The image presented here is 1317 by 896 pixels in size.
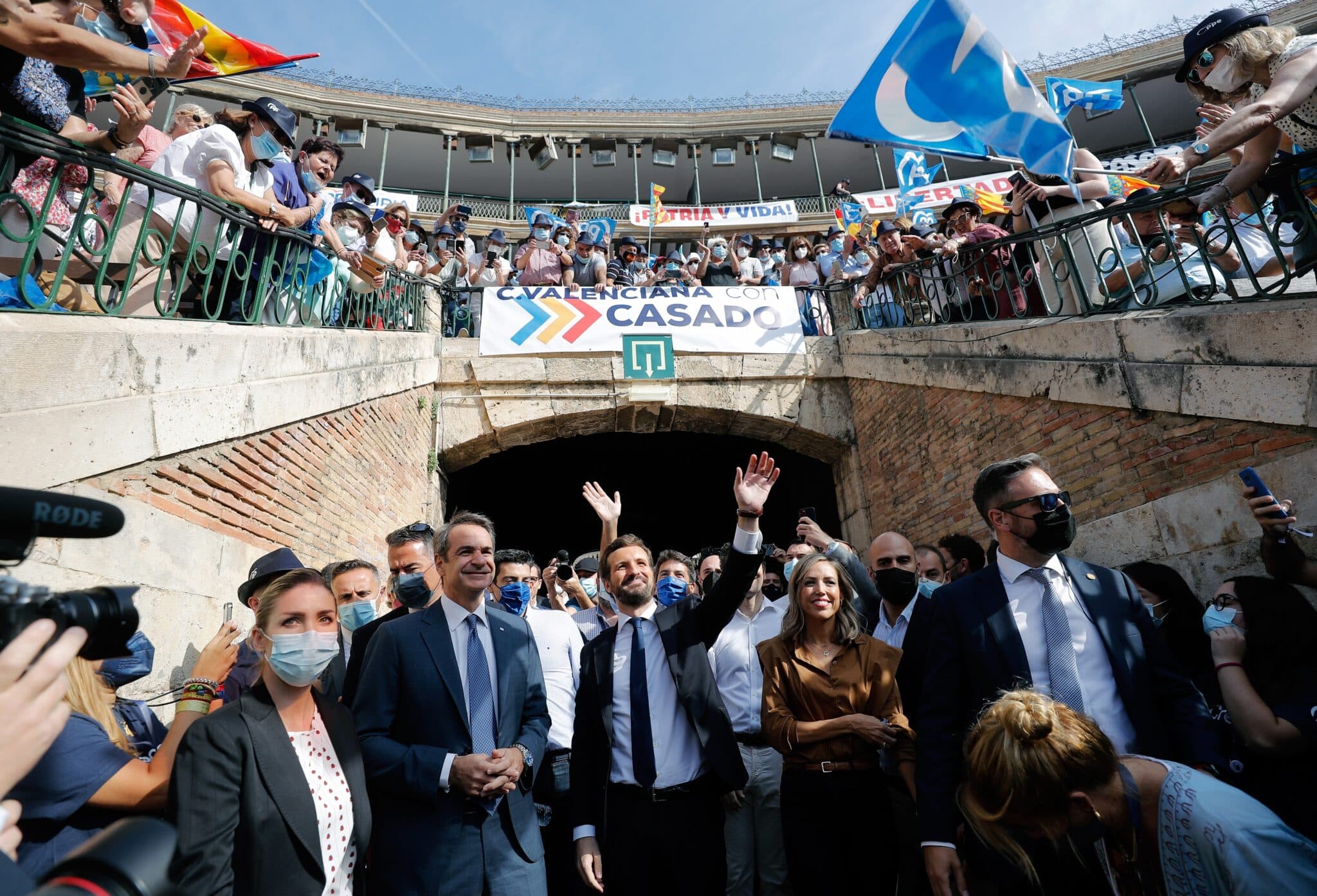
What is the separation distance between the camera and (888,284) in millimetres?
8406

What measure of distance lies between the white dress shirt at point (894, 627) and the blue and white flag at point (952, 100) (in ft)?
9.33

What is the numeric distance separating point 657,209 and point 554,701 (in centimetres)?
1758

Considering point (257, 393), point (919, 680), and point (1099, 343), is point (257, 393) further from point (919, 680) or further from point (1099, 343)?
point (1099, 343)

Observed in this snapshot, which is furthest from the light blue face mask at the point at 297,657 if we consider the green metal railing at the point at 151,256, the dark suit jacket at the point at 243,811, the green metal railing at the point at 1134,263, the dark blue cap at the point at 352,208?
the dark blue cap at the point at 352,208

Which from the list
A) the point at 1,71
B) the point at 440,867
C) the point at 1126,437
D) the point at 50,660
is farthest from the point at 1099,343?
the point at 1,71

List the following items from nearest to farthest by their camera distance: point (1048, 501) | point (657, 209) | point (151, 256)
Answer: point (1048, 501)
point (151, 256)
point (657, 209)

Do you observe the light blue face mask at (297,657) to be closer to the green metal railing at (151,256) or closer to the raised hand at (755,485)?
the raised hand at (755,485)

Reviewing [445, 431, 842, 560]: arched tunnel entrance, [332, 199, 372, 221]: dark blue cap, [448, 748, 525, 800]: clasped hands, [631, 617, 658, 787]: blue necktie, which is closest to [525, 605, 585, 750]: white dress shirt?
[631, 617, 658, 787]: blue necktie

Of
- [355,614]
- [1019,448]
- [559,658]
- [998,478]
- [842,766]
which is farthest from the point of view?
[1019,448]

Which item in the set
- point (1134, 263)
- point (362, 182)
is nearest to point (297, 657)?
point (1134, 263)

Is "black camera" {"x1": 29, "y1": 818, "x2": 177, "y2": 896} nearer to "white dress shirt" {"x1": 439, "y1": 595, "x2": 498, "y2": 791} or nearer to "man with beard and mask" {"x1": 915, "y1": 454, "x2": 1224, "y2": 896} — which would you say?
"white dress shirt" {"x1": 439, "y1": 595, "x2": 498, "y2": 791}

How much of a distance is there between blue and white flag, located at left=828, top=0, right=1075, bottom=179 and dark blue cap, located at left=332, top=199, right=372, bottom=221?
482 centimetres

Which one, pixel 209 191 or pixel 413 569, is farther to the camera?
pixel 209 191

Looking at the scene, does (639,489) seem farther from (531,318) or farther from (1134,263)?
(1134,263)
